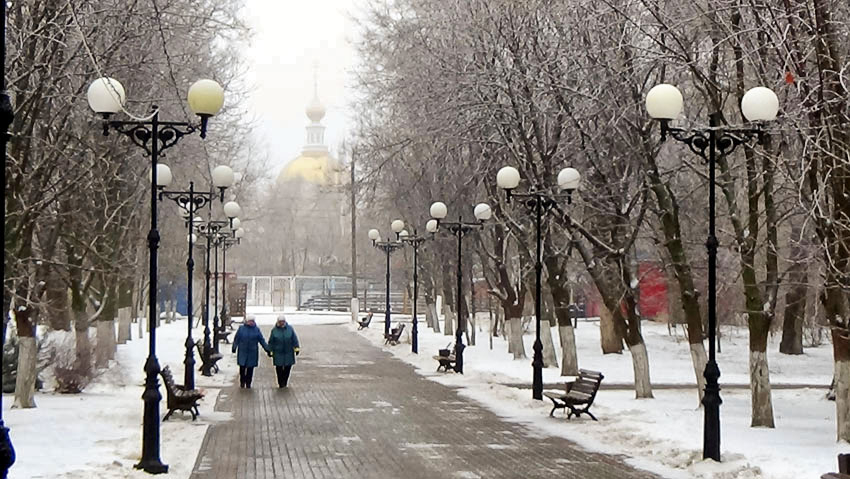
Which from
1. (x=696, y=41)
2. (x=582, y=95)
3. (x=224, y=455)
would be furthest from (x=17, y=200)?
(x=696, y=41)

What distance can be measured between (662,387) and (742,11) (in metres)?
12.5

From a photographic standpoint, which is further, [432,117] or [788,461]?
[432,117]

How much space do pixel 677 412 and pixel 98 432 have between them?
9479 mm

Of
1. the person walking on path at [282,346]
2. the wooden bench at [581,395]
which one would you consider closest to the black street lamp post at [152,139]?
the wooden bench at [581,395]

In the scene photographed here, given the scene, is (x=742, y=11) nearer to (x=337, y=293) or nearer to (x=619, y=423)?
(x=619, y=423)

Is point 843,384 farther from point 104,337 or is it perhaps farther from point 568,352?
point 104,337

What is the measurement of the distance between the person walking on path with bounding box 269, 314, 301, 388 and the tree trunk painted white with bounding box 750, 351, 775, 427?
406 inches

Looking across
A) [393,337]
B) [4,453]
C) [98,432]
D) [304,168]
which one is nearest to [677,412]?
[98,432]

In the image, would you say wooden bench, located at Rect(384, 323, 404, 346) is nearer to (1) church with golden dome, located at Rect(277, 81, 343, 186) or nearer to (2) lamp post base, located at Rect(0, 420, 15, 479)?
(2) lamp post base, located at Rect(0, 420, 15, 479)

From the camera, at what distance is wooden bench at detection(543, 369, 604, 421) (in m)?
18.4

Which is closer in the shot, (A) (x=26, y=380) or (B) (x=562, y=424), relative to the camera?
(B) (x=562, y=424)

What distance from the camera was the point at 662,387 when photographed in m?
26.9

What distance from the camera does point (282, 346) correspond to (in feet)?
82.0

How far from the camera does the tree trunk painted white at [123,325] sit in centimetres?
3997
